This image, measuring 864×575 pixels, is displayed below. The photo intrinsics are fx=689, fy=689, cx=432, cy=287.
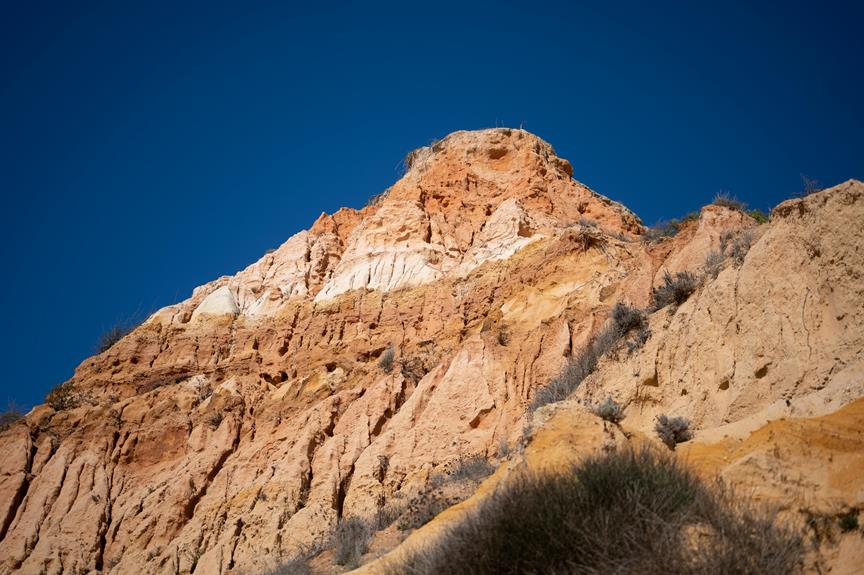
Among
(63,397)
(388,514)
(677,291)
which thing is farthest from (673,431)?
Answer: (63,397)

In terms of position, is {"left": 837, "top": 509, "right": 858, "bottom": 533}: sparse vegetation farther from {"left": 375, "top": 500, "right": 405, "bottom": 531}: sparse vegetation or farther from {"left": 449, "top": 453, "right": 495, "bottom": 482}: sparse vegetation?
{"left": 375, "top": 500, "right": 405, "bottom": 531}: sparse vegetation

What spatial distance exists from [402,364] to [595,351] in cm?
788

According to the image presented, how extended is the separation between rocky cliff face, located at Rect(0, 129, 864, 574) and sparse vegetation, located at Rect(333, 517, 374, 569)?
42.0 inches

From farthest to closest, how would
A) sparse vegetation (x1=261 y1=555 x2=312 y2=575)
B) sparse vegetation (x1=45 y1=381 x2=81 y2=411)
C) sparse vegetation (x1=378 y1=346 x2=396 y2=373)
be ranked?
1. sparse vegetation (x1=45 y1=381 x2=81 y2=411)
2. sparse vegetation (x1=378 y1=346 x2=396 y2=373)
3. sparse vegetation (x1=261 y1=555 x2=312 y2=575)

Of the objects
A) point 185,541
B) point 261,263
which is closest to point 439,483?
point 185,541

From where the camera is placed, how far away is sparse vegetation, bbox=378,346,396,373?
2212cm

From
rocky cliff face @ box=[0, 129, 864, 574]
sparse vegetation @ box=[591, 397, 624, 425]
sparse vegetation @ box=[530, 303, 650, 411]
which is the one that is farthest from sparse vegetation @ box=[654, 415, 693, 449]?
sparse vegetation @ box=[530, 303, 650, 411]

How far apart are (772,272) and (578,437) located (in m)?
4.86

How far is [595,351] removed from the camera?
51.2 feet

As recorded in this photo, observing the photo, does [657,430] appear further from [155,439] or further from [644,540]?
[155,439]

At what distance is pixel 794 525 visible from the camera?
22.3 feet

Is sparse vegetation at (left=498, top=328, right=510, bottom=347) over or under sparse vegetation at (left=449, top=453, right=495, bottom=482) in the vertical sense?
over

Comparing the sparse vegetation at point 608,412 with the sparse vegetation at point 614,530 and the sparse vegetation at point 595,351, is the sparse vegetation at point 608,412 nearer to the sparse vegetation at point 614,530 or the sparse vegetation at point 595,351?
the sparse vegetation at point 614,530

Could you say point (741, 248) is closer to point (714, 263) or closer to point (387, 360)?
point (714, 263)
